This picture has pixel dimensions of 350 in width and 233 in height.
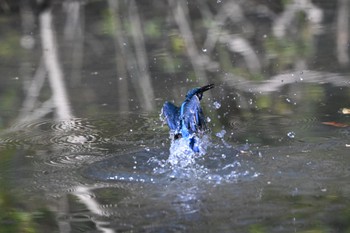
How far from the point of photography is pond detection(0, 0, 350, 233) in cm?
421

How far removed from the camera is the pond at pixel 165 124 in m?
4.21

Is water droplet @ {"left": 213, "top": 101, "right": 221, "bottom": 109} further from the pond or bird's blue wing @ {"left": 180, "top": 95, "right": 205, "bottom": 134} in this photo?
bird's blue wing @ {"left": 180, "top": 95, "right": 205, "bottom": 134}

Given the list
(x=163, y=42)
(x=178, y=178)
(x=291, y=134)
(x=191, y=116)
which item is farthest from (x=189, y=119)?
(x=163, y=42)

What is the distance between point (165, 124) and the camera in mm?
5652

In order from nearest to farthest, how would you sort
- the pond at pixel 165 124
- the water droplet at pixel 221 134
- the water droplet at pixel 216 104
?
1. the pond at pixel 165 124
2. the water droplet at pixel 221 134
3. the water droplet at pixel 216 104

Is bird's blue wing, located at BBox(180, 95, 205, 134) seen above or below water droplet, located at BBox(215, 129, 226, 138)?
above

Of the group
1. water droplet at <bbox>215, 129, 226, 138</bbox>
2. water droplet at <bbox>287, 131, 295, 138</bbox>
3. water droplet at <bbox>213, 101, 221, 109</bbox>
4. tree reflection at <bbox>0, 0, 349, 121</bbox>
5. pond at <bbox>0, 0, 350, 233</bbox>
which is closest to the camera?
pond at <bbox>0, 0, 350, 233</bbox>

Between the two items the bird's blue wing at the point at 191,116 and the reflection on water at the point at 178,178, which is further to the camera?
the bird's blue wing at the point at 191,116

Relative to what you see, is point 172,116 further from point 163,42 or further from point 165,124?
point 163,42

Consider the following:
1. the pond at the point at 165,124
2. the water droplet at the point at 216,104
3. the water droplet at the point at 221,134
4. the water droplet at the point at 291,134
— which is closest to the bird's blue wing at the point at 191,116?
the pond at the point at 165,124

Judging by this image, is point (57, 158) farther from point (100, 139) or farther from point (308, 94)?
point (308, 94)

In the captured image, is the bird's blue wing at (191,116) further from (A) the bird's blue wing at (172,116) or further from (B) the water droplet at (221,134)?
(B) the water droplet at (221,134)

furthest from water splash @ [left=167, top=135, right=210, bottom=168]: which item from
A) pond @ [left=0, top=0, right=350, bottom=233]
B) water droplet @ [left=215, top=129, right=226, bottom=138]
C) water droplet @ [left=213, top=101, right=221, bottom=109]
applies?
water droplet @ [left=213, top=101, right=221, bottom=109]

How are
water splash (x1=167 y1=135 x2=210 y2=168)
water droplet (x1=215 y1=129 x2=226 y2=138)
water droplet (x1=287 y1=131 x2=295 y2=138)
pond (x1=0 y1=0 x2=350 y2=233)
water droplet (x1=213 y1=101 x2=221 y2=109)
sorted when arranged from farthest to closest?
water droplet (x1=213 y1=101 x2=221 y2=109), water droplet (x1=215 y1=129 x2=226 y2=138), water droplet (x1=287 y1=131 x2=295 y2=138), water splash (x1=167 y1=135 x2=210 y2=168), pond (x1=0 y1=0 x2=350 y2=233)
